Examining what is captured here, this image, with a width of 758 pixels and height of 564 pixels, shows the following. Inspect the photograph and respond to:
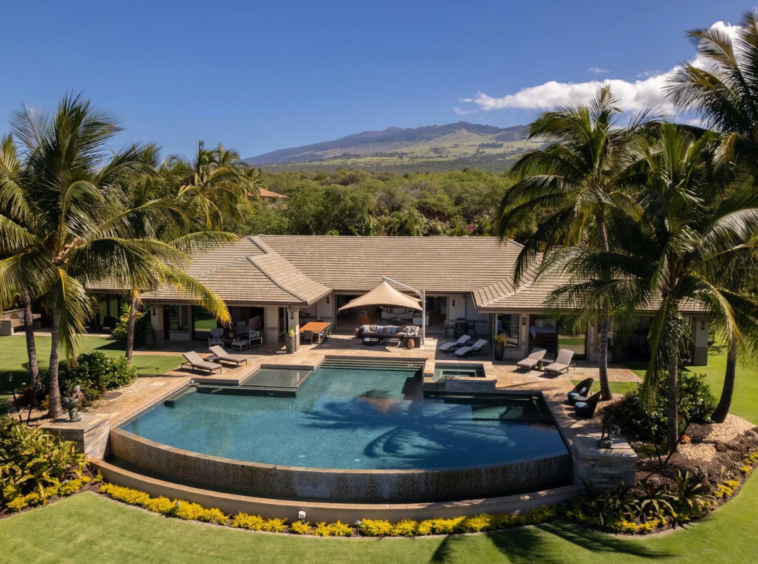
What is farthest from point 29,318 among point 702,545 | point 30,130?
point 702,545

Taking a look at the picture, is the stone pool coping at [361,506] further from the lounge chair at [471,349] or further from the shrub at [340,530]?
the lounge chair at [471,349]

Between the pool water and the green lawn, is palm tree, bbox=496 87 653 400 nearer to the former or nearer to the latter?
the pool water

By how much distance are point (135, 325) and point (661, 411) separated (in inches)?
807

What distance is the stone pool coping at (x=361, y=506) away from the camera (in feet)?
33.3

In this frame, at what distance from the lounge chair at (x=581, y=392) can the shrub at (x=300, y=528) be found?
8693 millimetres

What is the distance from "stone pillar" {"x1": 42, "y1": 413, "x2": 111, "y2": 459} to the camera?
40.7ft

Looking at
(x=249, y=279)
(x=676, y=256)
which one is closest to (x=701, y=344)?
(x=676, y=256)

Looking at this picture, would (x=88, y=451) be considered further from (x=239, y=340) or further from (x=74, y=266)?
(x=239, y=340)

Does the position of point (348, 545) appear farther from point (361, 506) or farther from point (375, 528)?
point (361, 506)

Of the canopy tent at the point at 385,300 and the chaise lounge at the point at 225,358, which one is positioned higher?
the canopy tent at the point at 385,300

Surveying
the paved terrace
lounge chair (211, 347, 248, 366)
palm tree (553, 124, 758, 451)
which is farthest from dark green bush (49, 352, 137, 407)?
palm tree (553, 124, 758, 451)

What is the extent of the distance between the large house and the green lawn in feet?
7.43

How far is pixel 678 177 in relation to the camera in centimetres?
1143

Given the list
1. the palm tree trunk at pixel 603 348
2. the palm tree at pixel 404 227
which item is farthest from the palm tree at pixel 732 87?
the palm tree at pixel 404 227
